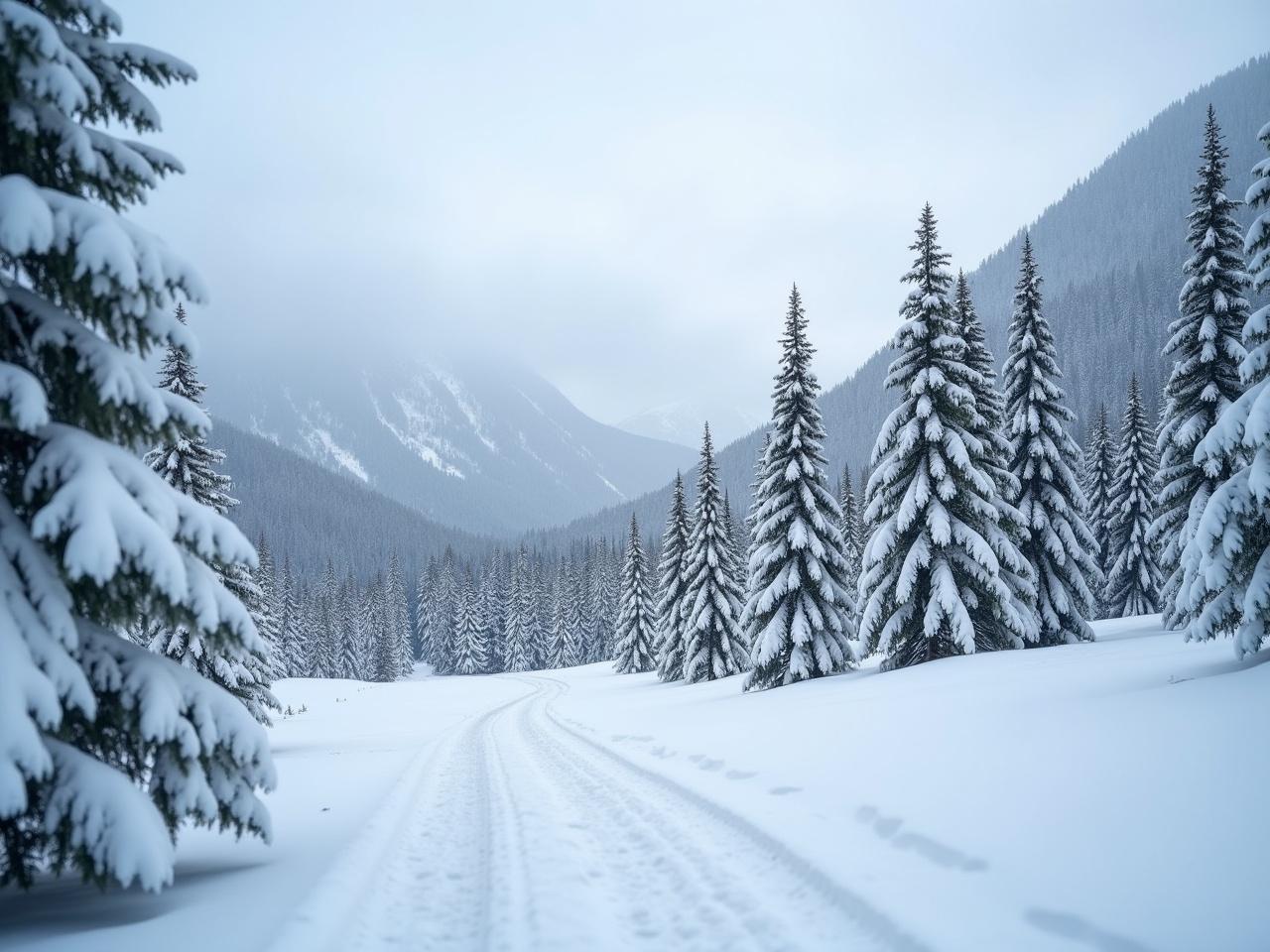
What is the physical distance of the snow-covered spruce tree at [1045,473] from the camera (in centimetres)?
2316

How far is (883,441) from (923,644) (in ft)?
20.3

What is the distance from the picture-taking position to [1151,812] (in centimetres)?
527

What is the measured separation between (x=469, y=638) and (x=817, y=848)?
293 feet

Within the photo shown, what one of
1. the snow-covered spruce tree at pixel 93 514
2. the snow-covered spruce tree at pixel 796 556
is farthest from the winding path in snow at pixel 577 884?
the snow-covered spruce tree at pixel 796 556

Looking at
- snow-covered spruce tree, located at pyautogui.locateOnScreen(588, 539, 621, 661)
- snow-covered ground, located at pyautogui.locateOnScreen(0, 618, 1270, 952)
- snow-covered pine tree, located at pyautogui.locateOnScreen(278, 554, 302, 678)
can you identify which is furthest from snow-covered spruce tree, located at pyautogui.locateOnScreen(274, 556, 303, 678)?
snow-covered ground, located at pyautogui.locateOnScreen(0, 618, 1270, 952)

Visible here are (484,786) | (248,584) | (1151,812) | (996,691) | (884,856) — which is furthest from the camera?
(248,584)

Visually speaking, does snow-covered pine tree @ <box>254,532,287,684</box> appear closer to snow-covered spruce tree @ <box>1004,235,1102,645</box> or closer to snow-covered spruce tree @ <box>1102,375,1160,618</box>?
snow-covered spruce tree @ <box>1004,235,1102,645</box>

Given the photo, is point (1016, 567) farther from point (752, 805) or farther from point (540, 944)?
point (540, 944)

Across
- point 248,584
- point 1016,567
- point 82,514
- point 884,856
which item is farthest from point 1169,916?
point 248,584

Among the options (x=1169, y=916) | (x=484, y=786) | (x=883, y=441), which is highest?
(x=883, y=441)

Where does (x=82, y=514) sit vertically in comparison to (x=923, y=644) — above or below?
above

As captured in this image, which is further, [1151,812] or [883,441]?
[883,441]

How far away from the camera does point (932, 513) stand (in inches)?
728

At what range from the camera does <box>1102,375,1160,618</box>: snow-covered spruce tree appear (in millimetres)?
35719
